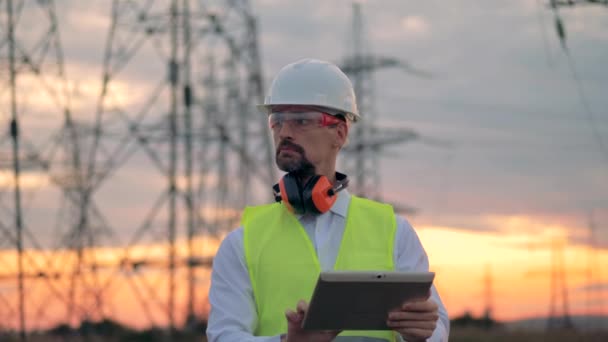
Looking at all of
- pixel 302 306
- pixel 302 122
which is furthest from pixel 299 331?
pixel 302 122

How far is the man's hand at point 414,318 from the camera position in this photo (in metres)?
6.04

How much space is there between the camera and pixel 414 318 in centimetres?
604

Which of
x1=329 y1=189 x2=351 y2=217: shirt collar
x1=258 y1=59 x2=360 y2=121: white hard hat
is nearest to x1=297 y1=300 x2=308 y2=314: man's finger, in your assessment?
x1=329 y1=189 x2=351 y2=217: shirt collar

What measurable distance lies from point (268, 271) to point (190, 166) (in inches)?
1060

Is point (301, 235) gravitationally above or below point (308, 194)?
below

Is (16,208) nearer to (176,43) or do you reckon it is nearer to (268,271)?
(176,43)

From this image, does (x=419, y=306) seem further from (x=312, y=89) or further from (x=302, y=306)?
(x=312, y=89)

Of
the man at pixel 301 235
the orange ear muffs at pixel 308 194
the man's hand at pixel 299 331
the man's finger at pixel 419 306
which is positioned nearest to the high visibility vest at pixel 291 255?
the man at pixel 301 235

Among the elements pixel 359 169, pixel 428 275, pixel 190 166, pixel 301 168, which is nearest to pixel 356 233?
pixel 301 168

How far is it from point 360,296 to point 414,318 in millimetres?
304

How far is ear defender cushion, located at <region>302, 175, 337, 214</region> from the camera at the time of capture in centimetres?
666

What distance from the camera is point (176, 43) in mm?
34062

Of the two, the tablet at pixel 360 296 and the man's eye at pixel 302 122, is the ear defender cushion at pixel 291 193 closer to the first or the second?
the man's eye at pixel 302 122

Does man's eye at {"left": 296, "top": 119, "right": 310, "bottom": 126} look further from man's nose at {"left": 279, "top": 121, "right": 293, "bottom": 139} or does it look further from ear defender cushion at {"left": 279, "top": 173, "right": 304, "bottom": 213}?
ear defender cushion at {"left": 279, "top": 173, "right": 304, "bottom": 213}
